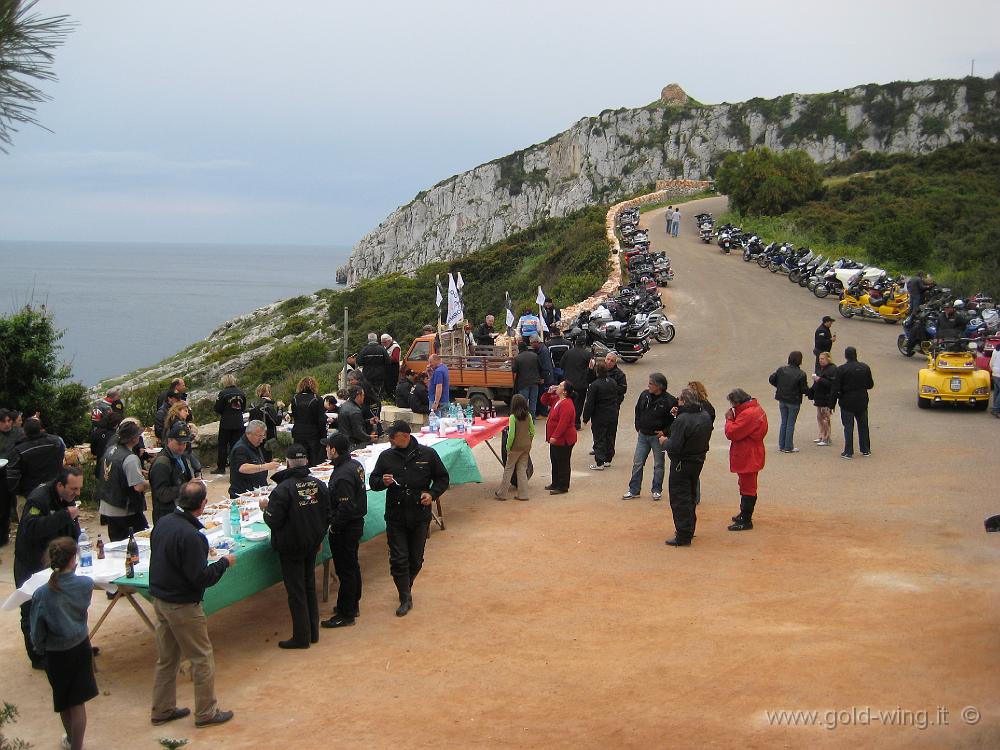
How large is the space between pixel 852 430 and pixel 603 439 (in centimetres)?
361

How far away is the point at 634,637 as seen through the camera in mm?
7488

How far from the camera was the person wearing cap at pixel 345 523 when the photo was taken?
308 inches

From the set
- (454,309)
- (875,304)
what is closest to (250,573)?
(454,309)

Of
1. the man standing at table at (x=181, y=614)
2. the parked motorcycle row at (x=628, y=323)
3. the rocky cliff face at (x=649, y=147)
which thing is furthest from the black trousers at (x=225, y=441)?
the rocky cliff face at (x=649, y=147)

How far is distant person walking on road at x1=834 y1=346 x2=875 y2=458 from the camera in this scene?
13.1m

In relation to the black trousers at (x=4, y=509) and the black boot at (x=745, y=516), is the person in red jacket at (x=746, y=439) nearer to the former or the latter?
the black boot at (x=745, y=516)

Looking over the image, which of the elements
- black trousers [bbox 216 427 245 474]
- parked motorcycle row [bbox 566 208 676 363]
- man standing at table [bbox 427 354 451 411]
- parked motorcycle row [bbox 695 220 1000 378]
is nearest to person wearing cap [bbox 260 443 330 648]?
black trousers [bbox 216 427 245 474]

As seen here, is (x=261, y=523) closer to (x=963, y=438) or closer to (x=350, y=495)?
(x=350, y=495)

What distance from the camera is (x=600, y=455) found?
516 inches

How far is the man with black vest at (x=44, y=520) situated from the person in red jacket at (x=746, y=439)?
21.2 ft

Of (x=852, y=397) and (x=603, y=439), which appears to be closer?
(x=603, y=439)

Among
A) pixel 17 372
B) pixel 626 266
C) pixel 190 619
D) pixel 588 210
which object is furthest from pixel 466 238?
pixel 190 619

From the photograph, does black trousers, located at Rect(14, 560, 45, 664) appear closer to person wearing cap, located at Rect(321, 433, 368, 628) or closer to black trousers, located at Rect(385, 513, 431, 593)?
person wearing cap, located at Rect(321, 433, 368, 628)

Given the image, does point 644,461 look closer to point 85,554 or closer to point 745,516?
point 745,516
